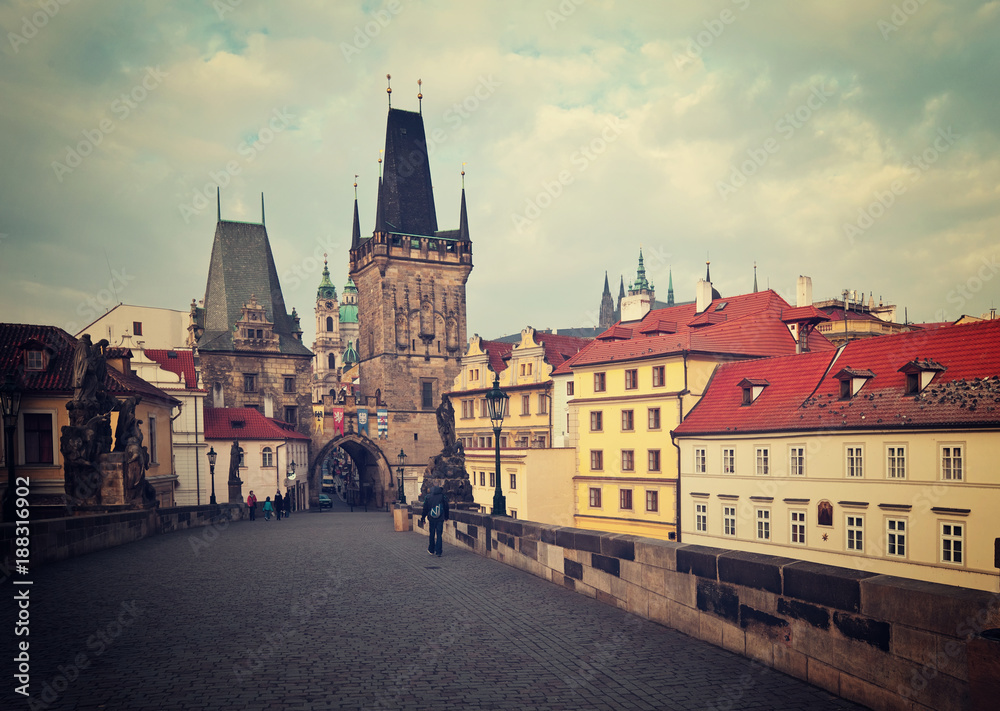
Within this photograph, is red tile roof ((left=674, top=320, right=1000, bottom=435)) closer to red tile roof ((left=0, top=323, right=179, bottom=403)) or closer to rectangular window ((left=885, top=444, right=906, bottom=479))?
rectangular window ((left=885, top=444, right=906, bottom=479))

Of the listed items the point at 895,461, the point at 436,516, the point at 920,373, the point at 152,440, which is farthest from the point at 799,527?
the point at 152,440

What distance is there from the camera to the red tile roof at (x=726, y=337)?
43062mm

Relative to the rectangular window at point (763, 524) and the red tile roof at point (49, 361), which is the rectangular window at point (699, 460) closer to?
the rectangular window at point (763, 524)

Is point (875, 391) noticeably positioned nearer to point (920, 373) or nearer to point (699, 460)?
point (920, 373)

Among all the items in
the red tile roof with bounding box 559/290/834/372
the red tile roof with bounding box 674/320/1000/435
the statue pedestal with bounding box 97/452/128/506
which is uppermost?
the red tile roof with bounding box 559/290/834/372

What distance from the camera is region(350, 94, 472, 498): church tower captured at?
74.2 meters

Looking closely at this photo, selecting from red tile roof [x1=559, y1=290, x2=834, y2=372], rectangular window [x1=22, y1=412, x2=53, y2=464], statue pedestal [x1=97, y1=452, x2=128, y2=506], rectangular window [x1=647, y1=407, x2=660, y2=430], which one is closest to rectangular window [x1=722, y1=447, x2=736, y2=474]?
rectangular window [x1=647, y1=407, x2=660, y2=430]

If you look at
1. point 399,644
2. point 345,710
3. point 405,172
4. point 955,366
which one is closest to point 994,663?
point 345,710

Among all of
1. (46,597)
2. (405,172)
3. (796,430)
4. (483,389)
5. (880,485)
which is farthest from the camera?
(405,172)

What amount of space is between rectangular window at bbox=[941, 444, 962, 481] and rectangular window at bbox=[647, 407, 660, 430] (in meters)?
16.7

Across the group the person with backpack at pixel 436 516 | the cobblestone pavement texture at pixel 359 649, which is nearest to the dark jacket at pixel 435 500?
the person with backpack at pixel 436 516

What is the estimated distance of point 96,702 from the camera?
6664mm

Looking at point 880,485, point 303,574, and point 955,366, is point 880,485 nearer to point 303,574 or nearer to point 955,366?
point 955,366

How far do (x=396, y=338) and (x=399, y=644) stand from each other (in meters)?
67.2
